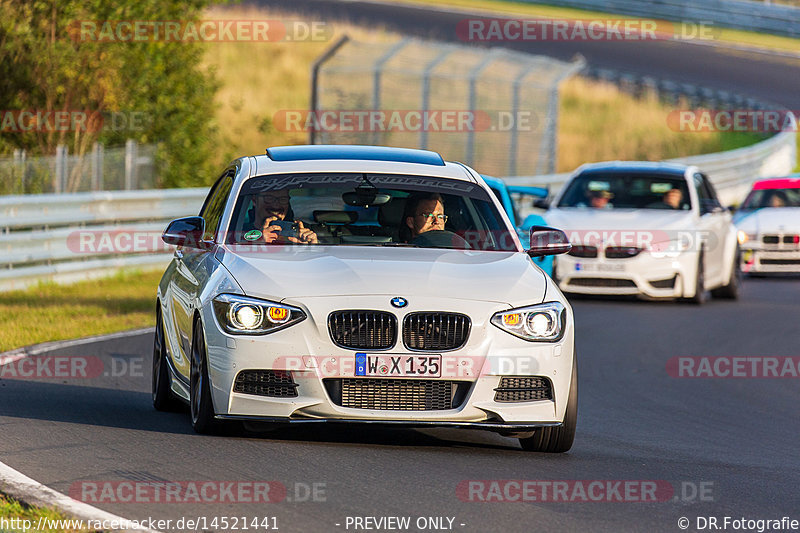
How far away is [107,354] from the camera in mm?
12406

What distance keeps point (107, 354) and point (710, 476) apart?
602cm

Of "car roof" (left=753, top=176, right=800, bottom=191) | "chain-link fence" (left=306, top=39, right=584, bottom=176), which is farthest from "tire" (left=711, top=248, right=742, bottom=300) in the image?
"chain-link fence" (left=306, top=39, right=584, bottom=176)

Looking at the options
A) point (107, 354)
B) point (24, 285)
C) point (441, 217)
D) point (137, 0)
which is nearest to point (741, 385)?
point (441, 217)

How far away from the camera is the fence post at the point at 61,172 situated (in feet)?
64.6

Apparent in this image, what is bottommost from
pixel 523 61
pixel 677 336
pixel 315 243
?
pixel 677 336

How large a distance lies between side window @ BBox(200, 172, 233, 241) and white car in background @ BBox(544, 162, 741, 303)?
8.08 metres

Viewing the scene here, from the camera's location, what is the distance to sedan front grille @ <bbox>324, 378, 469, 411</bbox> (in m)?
7.68

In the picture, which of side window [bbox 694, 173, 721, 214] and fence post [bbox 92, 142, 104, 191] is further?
fence post [bbox 92, 142, 104, 191]

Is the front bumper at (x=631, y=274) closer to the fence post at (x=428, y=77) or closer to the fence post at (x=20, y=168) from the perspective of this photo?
the fence post at (x=20, y=168)

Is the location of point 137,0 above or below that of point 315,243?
above

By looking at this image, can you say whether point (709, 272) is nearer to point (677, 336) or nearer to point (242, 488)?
point (677, 336)

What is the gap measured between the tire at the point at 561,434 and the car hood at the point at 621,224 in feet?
30.9

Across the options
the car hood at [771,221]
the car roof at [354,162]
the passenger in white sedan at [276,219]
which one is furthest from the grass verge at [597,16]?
the passenger in white sedan at [276,219]

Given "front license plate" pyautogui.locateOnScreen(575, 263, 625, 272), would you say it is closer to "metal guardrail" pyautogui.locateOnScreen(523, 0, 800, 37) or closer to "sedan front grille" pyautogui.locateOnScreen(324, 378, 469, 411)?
"sedan front grille" pyautogui.locateOnScreen(324, 378, 469, 411)
